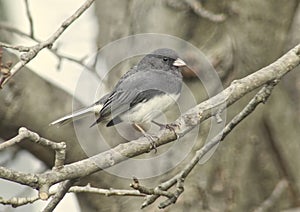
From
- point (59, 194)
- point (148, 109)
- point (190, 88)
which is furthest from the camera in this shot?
point (190, 88)

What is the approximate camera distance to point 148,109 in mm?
2691

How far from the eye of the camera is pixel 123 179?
3.38m

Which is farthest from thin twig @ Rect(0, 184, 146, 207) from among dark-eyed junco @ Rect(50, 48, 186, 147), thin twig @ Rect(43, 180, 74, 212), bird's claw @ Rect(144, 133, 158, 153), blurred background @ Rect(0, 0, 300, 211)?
blurred background @ Rect(0, 0, 300, 211)

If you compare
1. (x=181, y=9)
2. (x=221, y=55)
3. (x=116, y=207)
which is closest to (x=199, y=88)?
(x=221, y=55)

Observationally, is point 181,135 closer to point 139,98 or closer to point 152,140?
point 152,140

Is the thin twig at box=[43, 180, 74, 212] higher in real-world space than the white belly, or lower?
lower

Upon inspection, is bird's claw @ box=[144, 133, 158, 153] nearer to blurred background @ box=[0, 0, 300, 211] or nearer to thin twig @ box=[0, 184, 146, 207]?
thin twig @ box=[0, 184, 146, 207]

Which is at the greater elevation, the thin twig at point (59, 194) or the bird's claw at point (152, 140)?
the bird's claw at point (152, 140)

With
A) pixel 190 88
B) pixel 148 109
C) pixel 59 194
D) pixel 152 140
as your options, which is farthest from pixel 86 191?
pixel 190 88

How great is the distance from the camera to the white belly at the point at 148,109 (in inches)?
106

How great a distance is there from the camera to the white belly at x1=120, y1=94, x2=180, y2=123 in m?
2.69

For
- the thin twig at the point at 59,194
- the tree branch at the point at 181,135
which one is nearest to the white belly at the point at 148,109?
the tree branch at the point at 181,135

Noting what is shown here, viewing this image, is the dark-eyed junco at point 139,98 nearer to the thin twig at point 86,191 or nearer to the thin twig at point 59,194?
the thin twig at point 86,191

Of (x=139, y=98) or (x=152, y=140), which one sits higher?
(x=139, y=98)
